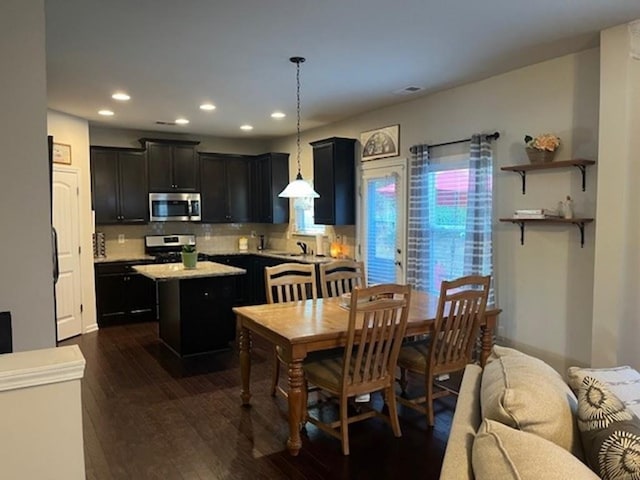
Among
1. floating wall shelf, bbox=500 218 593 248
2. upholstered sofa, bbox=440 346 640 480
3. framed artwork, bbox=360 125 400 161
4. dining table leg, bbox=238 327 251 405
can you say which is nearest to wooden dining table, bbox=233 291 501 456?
dining table leg, bbox=238 327 251 405

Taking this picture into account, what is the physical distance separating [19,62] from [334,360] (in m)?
2.45

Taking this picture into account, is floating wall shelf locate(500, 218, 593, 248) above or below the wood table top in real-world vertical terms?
above

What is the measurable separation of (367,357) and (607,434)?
172 cm

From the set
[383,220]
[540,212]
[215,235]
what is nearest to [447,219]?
[383,220]

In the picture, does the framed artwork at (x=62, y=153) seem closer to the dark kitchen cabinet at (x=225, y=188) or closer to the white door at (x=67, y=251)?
the white door at (x=67, y=251)

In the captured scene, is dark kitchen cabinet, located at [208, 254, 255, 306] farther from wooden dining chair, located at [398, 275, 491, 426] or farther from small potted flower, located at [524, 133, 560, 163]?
small potted flower, located at [524, 133, 560, 163]

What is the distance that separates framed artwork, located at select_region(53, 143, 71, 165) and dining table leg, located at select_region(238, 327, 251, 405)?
12.0 ft

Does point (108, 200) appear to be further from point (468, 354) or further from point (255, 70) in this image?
point (468, 354)

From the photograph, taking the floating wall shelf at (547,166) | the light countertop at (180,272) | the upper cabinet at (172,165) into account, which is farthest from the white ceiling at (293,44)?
the light countertop at (180,272)

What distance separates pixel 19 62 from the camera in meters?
2.12

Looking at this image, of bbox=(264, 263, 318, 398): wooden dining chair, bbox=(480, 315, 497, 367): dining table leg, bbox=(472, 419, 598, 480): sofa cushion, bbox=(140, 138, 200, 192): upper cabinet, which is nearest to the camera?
bbox=(472, 419, 598, 480): sofa cushion

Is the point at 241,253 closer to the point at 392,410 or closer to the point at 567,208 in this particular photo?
the point at 392,410

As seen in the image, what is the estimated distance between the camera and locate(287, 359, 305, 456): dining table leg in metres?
2.83

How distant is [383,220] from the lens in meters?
5.71
